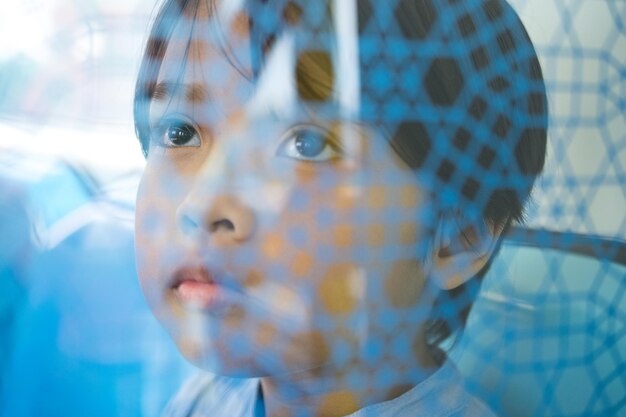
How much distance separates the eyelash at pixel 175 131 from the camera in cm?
36

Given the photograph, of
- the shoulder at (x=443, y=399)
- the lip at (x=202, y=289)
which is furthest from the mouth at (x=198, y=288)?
the shoulder at (x=443, y=399)

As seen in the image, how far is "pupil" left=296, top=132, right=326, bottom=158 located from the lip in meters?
0.06

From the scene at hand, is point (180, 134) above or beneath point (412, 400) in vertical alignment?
above

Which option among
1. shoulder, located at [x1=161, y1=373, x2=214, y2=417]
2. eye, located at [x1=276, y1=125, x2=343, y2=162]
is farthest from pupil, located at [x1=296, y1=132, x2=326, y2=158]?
shoulder, located at [x1=161, y1=373, x2=214, y2=417]

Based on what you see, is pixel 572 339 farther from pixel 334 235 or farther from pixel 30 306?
pixel 30 306

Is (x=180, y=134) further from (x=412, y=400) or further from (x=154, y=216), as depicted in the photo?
(x=412, y=400)

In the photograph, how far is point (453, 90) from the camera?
358 mm

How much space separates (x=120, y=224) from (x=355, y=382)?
0.42 ft

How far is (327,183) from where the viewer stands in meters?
0.35

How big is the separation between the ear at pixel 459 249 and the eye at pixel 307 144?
0.21 feet

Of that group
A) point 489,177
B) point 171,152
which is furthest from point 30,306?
point 489,177

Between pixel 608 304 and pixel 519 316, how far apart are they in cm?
6

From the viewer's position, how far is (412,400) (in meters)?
0.41

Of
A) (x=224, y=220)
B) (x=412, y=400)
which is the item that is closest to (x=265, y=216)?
(x=224, y=220)
